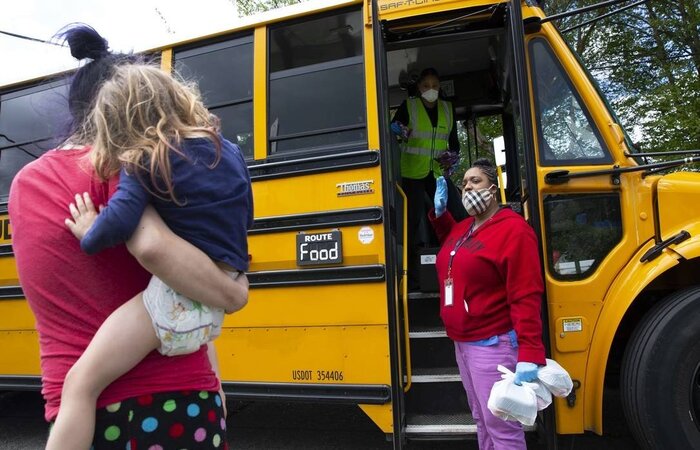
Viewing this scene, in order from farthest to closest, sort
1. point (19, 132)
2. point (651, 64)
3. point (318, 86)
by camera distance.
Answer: point (651, 64)
point (19, 132)
point (318, 86)

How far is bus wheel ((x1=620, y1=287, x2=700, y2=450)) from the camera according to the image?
89.2 inches

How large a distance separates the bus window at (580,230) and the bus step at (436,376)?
0.78 metres

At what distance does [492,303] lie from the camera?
2229mm

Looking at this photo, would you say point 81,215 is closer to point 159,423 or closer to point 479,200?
point 159,423

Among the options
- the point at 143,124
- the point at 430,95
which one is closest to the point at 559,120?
the point at 430,95

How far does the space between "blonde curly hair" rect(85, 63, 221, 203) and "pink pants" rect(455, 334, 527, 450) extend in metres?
1.66

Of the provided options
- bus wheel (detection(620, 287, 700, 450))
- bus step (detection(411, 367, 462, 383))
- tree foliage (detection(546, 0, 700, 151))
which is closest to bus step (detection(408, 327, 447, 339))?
bus step (detection(411, 367, 462, 383))

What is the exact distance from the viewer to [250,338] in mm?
2854

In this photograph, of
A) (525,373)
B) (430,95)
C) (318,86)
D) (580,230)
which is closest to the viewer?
(525,373)

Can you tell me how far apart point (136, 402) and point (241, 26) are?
8.32 ft

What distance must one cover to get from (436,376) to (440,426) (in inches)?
10.6

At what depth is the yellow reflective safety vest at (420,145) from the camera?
12.2ft

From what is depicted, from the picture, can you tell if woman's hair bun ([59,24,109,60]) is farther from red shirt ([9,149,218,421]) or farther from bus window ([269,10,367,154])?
bus window ([269,10,367,154])

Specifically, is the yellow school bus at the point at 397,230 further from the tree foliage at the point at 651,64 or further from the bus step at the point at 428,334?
the tree foliage at the point at 651,64
